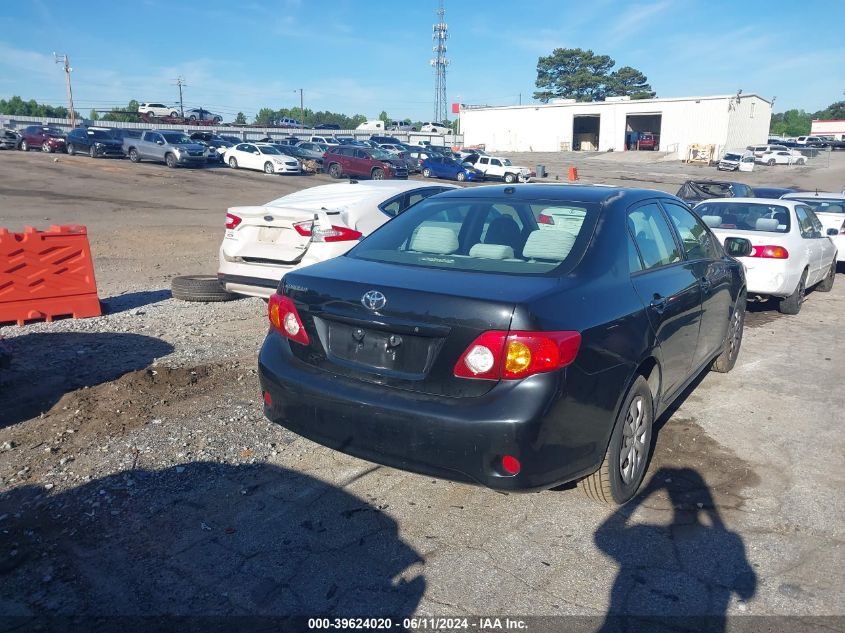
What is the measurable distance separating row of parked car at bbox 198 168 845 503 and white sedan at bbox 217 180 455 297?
2441 millimetres

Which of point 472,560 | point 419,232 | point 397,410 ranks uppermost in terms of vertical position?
point 419,232

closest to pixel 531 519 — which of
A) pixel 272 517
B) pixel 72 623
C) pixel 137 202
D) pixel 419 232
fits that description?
pixel 272 517

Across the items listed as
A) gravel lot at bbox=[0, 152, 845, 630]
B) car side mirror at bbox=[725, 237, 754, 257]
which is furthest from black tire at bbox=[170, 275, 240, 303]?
car side mirror at bbox=[725, 237, 754, 257]

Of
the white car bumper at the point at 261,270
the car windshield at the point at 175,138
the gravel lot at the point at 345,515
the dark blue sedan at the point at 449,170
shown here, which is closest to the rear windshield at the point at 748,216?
the gravel lot at the point at 345,515

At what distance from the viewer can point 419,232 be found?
4.23 meters

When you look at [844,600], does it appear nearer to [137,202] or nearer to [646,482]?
[646,482]

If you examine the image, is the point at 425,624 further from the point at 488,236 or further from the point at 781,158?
the point at 781,158

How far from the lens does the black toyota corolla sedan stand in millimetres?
3057

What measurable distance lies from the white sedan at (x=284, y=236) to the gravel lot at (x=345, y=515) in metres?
1.10

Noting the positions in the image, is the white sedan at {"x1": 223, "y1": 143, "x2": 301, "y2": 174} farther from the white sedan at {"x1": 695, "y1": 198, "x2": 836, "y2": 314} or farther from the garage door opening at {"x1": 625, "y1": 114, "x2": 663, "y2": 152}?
the garage door opening at {"x1": 625, "y1": 114, "x2": 663, "y2": 152}

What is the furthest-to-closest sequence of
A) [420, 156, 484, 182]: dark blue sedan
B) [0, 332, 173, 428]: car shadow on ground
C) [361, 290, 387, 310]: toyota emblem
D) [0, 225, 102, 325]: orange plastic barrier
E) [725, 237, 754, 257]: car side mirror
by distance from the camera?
[420, 156, 484, 182]: dark blue sedan, [0, 225, 102, 325]: orange plastic barrier, [725, 237, 754, 257]: car side mirror, [0, 332, 173, 428]: car shadow on ground, [361, 290, 387, 310]: toyota emblem

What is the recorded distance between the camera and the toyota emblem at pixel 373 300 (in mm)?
3271

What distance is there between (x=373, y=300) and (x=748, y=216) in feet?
25.2

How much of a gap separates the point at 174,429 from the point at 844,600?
12.8 feet
